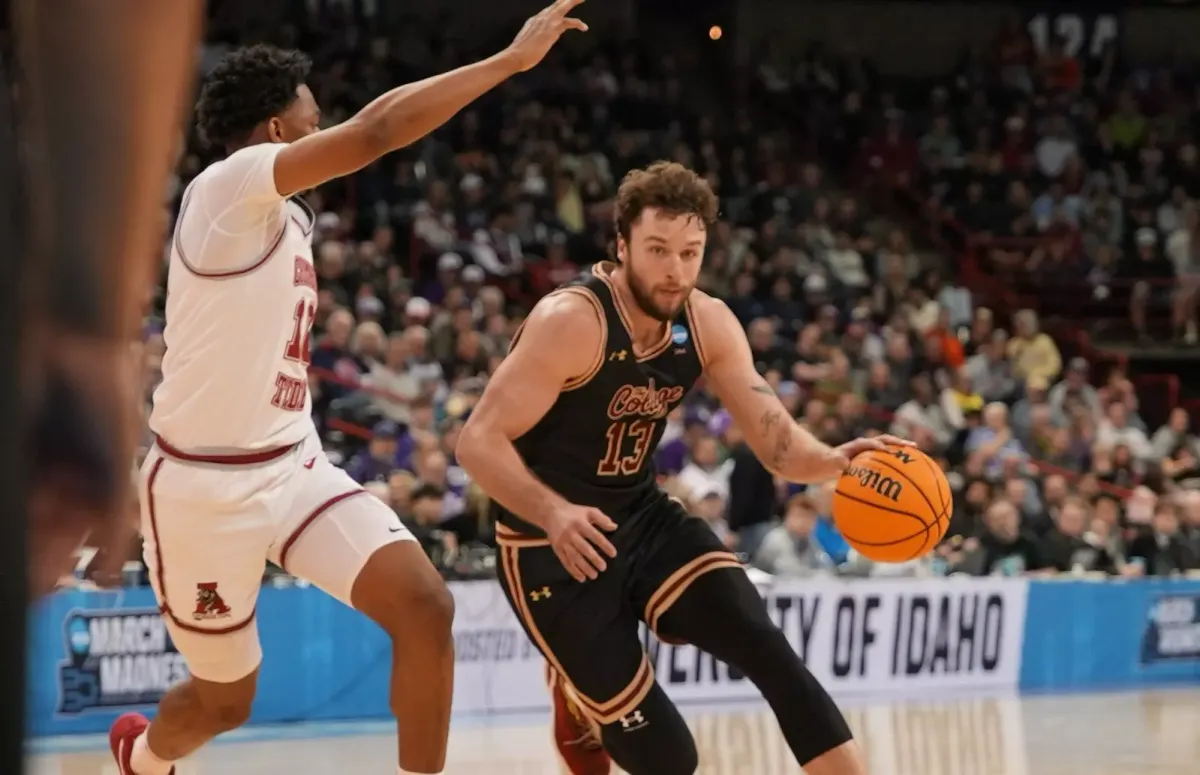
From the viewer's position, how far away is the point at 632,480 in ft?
17.9

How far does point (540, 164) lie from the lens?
17031 millimetres

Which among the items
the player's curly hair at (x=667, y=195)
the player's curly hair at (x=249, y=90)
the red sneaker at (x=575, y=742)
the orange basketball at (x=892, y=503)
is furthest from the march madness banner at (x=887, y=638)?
the player's curly hair at (x=249, y=90)

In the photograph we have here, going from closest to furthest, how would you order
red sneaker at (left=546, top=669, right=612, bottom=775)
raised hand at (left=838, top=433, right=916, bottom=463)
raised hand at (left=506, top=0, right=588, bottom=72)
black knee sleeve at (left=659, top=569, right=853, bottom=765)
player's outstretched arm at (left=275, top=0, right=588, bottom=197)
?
player's outstretched arm at (left=275, top=0, right=588, bottom=197)
raised hand at (left=506, top=0, right=588, bottom=72)
black knee sleeve at (left=659, top=569, right=853, bottom=765)
raised hand at (left=838, top=433, right=916, bottom=463)
red sneaker at (left=546, top=669, right=612, bottom=775)

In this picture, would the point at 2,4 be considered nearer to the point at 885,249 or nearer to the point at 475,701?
the point at 475,701

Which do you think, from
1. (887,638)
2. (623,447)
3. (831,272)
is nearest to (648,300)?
(623,447)

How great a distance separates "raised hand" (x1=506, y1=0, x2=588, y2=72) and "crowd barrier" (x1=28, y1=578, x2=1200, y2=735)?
5554mm

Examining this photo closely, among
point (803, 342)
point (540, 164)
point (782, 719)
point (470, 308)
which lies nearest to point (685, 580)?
point (782, 719)

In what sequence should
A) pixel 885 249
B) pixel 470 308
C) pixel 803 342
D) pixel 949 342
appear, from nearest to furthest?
pixel 470 308 < pixel 803 342 < pixel 949 342 < pixel 885 249

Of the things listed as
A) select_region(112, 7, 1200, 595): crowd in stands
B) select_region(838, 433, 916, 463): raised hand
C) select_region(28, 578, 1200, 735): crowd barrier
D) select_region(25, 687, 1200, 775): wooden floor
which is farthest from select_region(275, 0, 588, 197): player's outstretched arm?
select_region(28, 578, 1200, 735): crowd barrier

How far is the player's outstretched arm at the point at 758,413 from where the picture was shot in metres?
5.46

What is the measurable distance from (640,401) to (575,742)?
128 centimetres

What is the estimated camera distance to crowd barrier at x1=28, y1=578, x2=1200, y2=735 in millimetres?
9508

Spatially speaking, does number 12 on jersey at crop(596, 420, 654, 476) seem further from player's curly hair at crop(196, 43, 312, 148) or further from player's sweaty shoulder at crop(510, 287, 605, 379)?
player's curly hair at crop(196, 43, 312, 148)

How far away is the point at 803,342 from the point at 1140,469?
314cm
